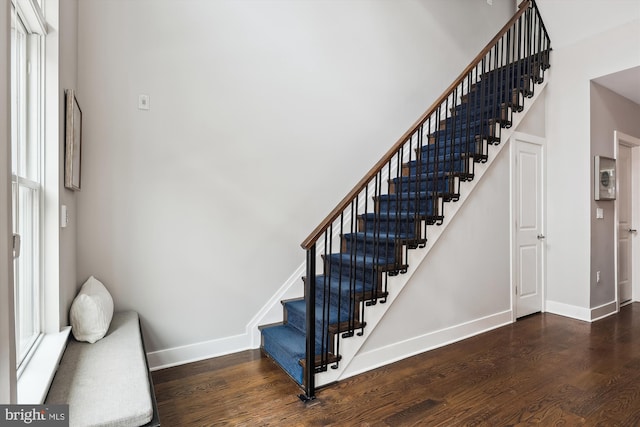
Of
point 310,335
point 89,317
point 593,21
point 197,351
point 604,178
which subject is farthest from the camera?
point 604,178

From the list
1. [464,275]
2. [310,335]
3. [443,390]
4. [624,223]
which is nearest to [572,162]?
[624,223]

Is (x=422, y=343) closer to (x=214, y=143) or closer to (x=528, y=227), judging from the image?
(x=528, y=227)

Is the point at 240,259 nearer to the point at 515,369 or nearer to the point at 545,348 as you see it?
the point at 515,369

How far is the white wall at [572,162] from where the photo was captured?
149 inches

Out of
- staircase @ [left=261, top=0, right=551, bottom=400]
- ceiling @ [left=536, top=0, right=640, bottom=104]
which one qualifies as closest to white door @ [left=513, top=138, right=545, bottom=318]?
staircase @ [left=261, top=0, right=551, bottom=400]

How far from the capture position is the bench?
135cm

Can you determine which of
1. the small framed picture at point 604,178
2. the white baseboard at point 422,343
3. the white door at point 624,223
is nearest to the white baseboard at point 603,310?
the white door at point 624,223

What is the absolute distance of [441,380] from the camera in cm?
251

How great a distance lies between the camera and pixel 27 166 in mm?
1798

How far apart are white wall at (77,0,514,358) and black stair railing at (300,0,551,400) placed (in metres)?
0.49

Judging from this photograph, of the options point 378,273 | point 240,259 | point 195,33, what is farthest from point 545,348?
point 195,33

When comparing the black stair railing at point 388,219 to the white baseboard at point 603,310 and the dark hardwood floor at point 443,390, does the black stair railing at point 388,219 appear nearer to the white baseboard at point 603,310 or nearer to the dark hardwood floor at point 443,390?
the dark hardwood floor at point 443,390

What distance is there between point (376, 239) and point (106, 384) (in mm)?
2088

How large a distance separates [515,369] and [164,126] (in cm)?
325
